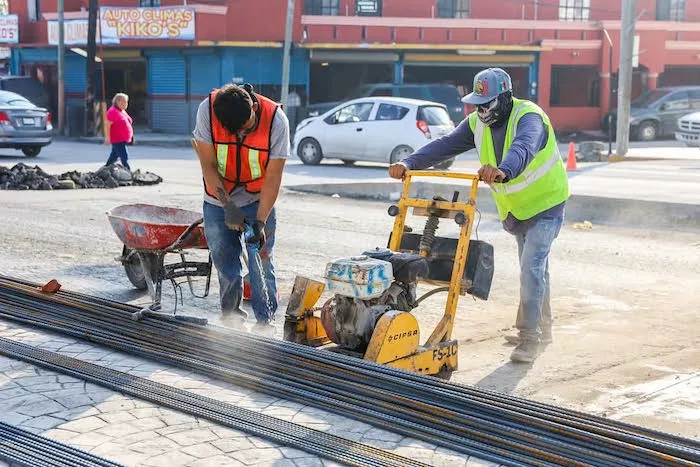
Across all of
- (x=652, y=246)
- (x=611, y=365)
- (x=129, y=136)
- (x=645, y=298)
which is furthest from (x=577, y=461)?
(x=129, y=136)

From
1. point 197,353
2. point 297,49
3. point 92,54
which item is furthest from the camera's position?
point 297,49

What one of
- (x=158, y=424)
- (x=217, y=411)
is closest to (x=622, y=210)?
(x=217, y=411)

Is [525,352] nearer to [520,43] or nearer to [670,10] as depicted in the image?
Answer: [520,43]

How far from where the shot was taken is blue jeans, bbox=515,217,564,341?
653 centimetres

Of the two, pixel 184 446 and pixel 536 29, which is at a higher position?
pixel 536 29

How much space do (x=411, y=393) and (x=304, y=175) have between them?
15206mm

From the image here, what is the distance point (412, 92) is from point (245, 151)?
24.9m

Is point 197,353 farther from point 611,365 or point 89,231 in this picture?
point 89,231

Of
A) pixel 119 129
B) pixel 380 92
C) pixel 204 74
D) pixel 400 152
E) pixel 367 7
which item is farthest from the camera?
pixel 367 7

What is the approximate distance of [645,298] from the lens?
8.55 meters

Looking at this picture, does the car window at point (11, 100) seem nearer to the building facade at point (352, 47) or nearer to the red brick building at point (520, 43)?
the building facade at point (352, 47)

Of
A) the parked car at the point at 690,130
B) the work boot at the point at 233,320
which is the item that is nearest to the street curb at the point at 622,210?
the work boot at the point at 233,320

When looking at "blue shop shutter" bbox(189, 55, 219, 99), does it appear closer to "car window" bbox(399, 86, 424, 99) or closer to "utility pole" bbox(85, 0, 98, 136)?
"utility pole" bbox(85, 0, 98, 136)

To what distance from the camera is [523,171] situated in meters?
6.36
